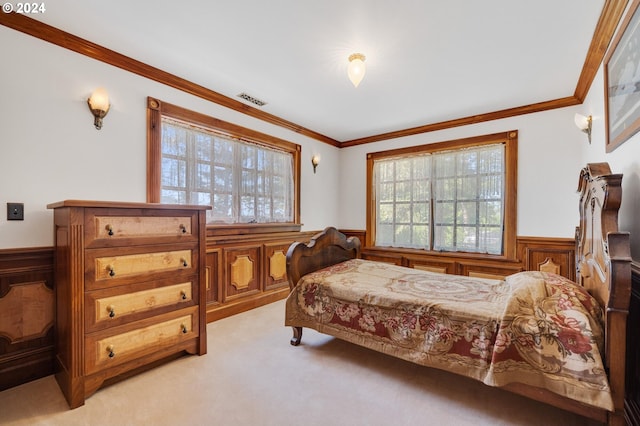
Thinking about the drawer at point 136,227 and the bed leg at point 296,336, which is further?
the bed leg at point 296,336

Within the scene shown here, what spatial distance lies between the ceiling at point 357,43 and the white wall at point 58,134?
252 millimetres

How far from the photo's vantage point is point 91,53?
2.27m

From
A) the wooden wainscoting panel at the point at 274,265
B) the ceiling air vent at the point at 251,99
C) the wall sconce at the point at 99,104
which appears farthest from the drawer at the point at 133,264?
the ceiling air vent at the point at 251,99

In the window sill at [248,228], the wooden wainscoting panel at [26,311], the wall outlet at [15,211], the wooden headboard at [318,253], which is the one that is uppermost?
the wall outlet at [15,211]

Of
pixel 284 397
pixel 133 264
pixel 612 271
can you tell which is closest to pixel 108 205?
pixel 133 264

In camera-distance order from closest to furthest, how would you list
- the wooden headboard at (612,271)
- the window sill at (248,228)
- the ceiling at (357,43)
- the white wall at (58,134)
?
the wooden headboard at (612,271) < the ceiling at (357,43) < the white wall at (58,134) < the window sill at (248,228)

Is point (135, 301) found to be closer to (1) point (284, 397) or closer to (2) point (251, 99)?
(1) point (284, 397)

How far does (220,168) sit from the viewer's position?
3273mm

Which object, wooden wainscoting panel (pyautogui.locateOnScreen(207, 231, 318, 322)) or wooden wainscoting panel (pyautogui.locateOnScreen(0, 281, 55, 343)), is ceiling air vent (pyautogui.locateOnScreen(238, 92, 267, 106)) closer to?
wooden wainscoting panel (pyautogui.locateOnScreen(207, 231, 318, 322))

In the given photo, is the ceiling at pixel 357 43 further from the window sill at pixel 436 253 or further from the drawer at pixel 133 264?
the window sill at pixel 436 253

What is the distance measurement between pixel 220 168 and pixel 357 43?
6.65 feet

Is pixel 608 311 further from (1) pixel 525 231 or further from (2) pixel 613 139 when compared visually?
(1) pixel 525 231

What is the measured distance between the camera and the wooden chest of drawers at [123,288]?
1.72 metres

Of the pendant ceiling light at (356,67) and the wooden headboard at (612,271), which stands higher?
the pendant ceiling light at (356,67)
